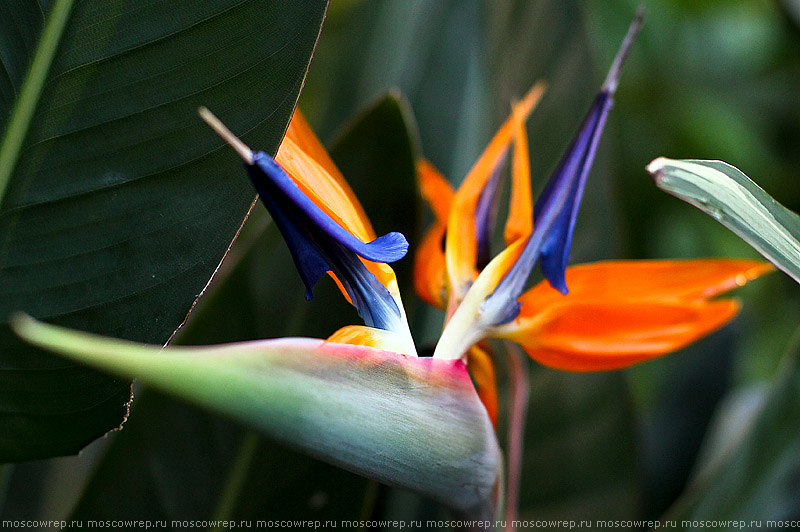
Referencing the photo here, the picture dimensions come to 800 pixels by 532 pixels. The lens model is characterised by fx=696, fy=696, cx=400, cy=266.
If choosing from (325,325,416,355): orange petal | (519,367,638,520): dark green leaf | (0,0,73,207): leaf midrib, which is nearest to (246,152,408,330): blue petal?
(325,325,416,355): orange petal

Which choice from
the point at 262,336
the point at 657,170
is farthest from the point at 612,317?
the point at 262,336

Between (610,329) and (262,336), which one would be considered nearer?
(610,329)

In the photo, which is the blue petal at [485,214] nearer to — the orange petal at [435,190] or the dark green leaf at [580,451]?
the orange petal at [435,190]

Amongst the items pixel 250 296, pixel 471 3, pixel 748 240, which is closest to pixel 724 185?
pixel 748 240

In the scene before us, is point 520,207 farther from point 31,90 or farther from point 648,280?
point 31,90

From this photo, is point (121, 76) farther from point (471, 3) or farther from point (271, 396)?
point (471, 3)

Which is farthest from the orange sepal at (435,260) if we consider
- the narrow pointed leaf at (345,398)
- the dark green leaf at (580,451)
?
the dark green leaf at (580,451)
